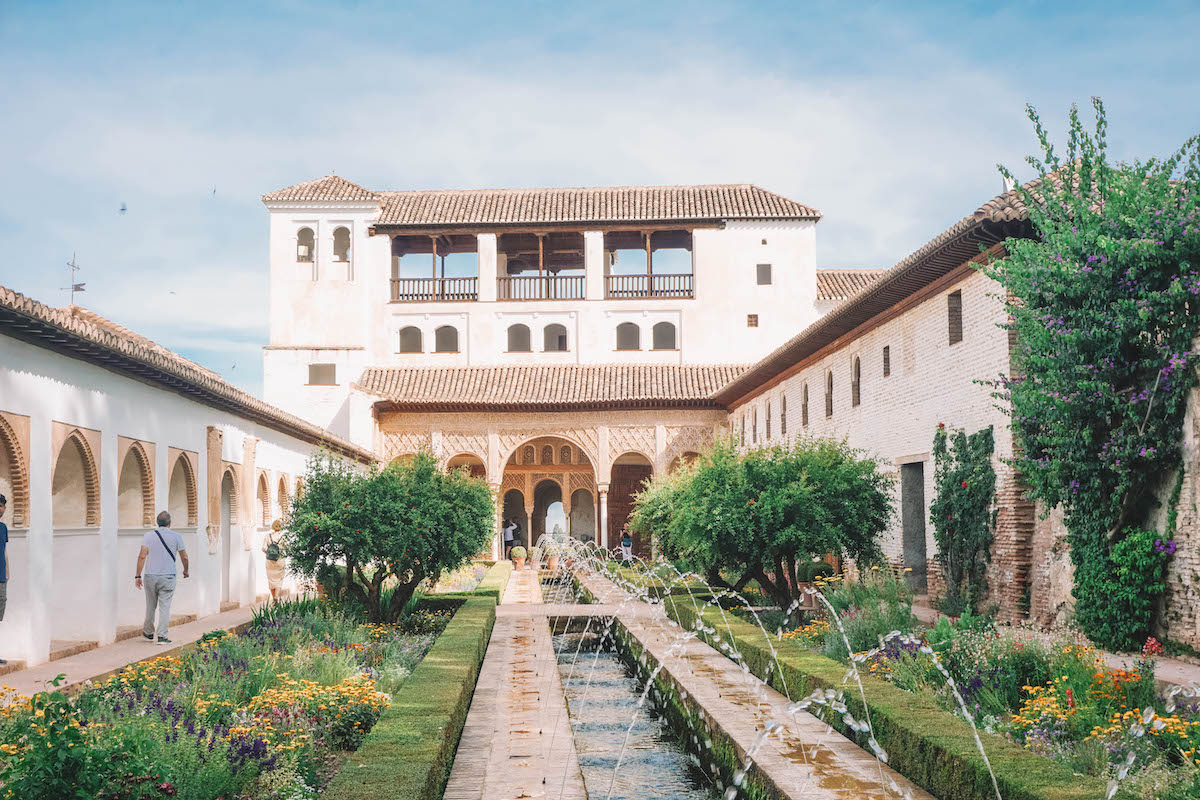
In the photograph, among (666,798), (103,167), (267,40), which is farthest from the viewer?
(103,167)

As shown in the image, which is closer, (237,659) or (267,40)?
(237,659)

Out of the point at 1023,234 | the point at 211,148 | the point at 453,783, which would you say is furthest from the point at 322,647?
the point at 1023,234

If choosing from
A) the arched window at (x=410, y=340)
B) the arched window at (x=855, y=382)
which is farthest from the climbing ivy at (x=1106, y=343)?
the arched window at (x=410, y=340)

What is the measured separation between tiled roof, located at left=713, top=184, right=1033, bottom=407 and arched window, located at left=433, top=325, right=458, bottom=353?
40.3 feet

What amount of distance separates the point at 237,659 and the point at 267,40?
6.26m

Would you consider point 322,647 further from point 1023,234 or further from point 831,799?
point 1023,234

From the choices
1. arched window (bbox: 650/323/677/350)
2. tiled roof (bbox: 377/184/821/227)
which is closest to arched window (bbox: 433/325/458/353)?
tiled roof (bbox: 377/184/821/227)

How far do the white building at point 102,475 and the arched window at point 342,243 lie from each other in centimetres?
1593

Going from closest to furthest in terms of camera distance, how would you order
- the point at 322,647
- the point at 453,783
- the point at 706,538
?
1. the point at 453,783
2. the point at 322,647
3. the point at 706,538

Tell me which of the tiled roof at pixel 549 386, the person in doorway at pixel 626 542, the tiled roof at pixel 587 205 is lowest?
the person in doorway at pixel 626 542

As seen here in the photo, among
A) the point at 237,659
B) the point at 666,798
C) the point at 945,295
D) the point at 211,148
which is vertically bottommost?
the point at 666,798

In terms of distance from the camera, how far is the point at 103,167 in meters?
16.9

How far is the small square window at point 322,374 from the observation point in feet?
108

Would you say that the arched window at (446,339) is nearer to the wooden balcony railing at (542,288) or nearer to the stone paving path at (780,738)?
the wooden balcony railing at (542,288)
